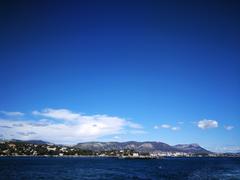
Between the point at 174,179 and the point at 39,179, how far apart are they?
3321 cm

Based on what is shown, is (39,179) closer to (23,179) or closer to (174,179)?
(23,179)

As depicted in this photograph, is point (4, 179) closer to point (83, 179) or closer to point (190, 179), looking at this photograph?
point (83, 179)

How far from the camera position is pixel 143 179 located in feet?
238

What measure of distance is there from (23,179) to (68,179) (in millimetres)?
10735

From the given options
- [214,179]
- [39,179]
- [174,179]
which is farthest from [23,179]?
[214,179]

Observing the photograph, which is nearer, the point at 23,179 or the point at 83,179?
the point at 23,179

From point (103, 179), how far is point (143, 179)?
10190 mm

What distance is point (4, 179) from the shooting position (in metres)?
65.1

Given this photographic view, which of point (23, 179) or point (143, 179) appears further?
point (143, 179)

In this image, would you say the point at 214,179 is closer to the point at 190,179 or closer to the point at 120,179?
the point at 190,179

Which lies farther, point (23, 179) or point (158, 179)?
point (158, 179)

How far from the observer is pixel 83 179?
71.6 metres

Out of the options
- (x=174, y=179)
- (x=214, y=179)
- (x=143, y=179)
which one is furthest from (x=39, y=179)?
(x=214, y=179)

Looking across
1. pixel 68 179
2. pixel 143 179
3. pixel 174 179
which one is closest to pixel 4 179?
pixel 68 179
